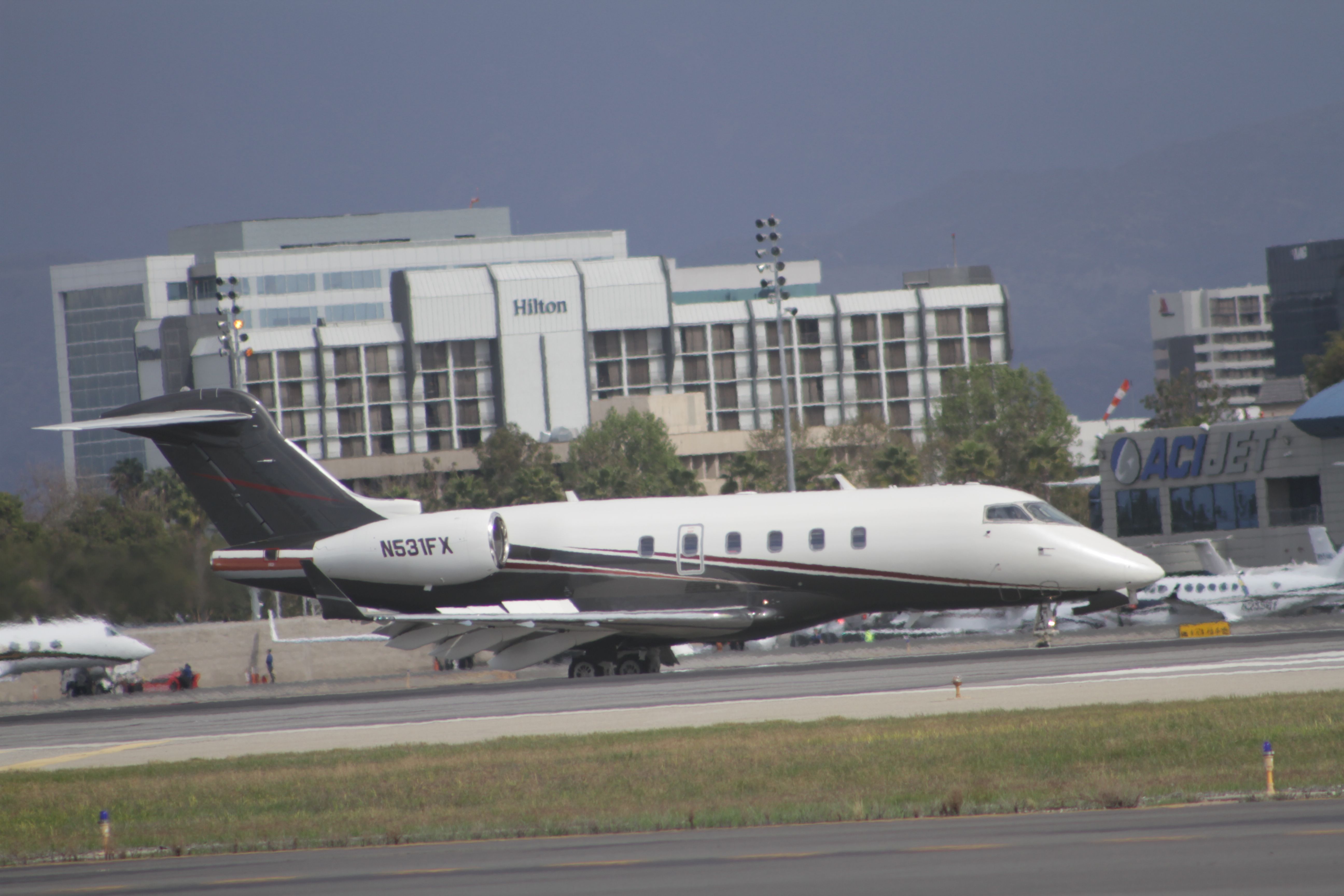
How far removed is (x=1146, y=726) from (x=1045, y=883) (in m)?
8.75

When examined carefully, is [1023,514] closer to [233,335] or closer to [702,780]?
[702,780]

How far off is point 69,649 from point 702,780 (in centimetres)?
3978

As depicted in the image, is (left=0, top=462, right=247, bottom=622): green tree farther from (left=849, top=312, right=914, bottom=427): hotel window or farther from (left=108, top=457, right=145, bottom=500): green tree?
(left=849, top=312, right=914, bottom=427): hotel window

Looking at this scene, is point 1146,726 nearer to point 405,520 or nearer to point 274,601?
point 405,520

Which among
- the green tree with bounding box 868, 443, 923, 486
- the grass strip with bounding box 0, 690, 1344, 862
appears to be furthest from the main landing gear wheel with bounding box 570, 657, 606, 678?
the green tree with bounding box 868, 443, 923, 486

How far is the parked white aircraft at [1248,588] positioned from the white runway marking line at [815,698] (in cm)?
1983

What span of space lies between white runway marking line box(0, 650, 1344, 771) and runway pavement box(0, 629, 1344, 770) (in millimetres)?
64

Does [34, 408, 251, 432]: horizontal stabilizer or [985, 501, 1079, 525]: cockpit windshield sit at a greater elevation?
[34, 408, 251, 432]: horizontal stabilizer

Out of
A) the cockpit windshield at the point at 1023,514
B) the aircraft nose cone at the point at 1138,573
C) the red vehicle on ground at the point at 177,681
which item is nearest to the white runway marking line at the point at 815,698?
the aircraft nose cone at the point at 1138,573

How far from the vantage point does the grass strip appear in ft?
51.1

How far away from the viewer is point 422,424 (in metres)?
166

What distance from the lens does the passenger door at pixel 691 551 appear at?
3322 cm

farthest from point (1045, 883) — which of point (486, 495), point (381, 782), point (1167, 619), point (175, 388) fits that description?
point (175, 388)

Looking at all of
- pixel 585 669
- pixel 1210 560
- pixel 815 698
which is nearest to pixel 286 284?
pixel 1210 560
